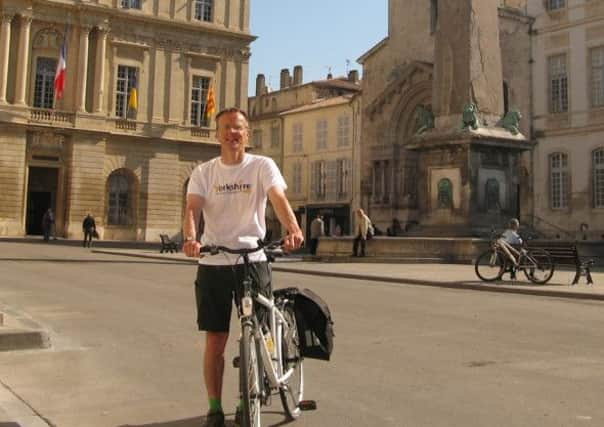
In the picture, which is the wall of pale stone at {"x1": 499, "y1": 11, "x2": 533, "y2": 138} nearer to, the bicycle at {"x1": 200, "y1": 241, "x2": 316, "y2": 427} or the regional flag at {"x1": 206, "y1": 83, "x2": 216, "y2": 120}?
the regional flag at {"x1": 206, "y1": 83, "x2": 216, "y2": 120}

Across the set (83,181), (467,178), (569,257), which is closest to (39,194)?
(83,181)

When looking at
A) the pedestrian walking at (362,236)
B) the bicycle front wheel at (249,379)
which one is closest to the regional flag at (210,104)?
the pedestrian walking at (362,236)

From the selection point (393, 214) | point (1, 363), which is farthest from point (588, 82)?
point (1, 363)

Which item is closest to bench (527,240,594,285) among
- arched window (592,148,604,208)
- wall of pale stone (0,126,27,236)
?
arched window (592,148,604,208)

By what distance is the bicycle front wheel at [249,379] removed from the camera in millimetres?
3639

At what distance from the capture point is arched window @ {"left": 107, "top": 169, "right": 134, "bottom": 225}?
41312 millimetres

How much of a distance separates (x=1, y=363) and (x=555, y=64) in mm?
35078

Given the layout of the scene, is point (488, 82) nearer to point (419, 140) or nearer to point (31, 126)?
point (419, 140)

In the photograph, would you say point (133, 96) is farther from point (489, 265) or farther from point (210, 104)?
point (489, 265)

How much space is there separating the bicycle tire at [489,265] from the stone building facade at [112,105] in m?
28.9

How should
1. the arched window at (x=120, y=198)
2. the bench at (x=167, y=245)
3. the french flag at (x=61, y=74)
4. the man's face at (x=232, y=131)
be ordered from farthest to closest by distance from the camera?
the arched window at (x=120, y=198) < the french flag at (x=61, y=74) < the bench at (x=167, y=245) < the man's face at (x=232, y=131)

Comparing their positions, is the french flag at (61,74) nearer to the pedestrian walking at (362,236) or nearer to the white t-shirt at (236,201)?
the pedestrian walking at (362,236)

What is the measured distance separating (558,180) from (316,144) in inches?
814

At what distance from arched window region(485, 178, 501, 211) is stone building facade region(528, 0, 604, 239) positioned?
1568 centimetres
